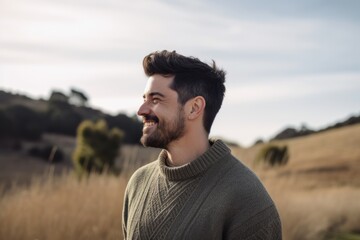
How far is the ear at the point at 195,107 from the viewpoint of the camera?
7.44ft

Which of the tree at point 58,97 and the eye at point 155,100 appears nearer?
the eye at point 155,100

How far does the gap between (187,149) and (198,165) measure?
10 cm

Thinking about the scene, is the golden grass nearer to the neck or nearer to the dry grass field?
the dry grass field

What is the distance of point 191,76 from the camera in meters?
2.30

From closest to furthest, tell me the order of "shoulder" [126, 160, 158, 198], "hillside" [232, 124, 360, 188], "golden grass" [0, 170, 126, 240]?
"shoulder" [126, 160, 158, 198], "golden grass" [0, 170, 126, 240], "hillside" [232, 124, 360, 188]

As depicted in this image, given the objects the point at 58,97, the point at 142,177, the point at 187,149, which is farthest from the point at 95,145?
the point at 58,97

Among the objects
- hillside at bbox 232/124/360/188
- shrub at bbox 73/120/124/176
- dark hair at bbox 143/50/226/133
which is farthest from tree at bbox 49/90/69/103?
dark hair at bbox 143/50/226/133

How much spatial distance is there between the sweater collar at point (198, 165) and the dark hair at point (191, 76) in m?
0.11

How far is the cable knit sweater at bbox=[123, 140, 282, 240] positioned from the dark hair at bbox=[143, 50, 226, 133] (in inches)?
7.9

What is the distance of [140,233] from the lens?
7.51 ft

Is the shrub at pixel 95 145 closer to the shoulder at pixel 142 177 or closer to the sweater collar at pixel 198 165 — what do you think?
A: the shoulder at pixel 142 177

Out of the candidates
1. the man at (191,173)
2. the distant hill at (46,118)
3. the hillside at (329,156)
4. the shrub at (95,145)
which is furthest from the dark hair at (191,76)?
the distant hill at (46,118)

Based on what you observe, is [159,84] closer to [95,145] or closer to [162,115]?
[162,115]

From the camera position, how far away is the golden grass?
4.93 metres
